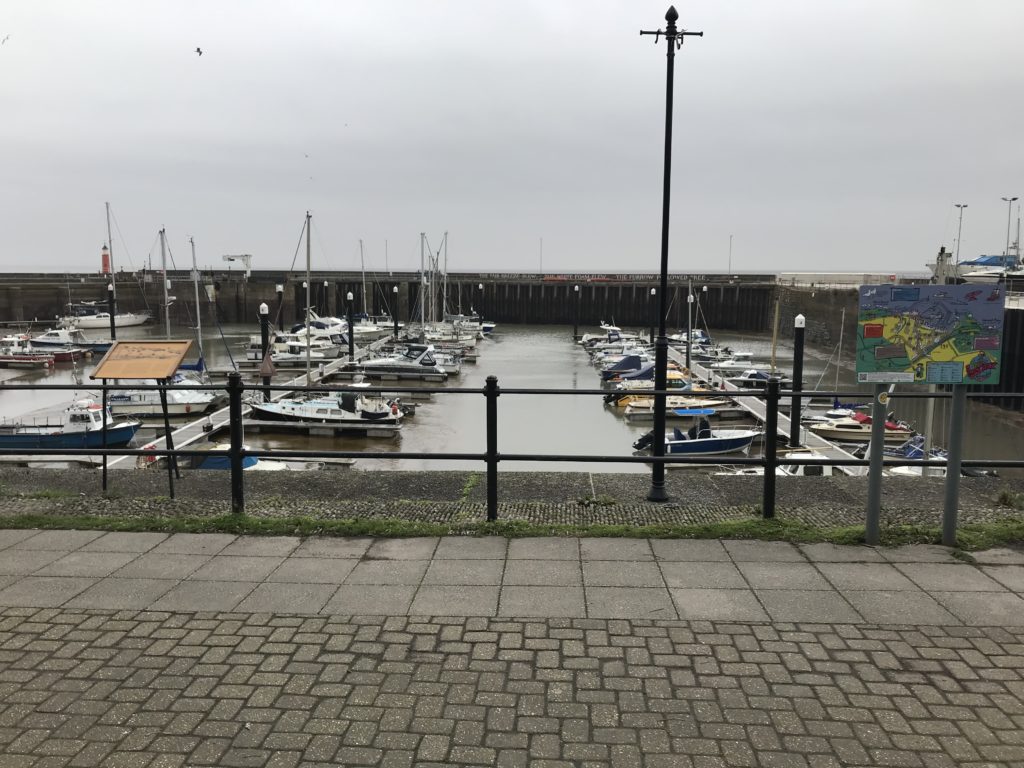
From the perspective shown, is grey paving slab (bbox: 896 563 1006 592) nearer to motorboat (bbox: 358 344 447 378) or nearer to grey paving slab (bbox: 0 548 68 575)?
grey paving slab (bbox: 0 548 68 575)

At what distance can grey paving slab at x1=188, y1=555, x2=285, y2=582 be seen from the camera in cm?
461

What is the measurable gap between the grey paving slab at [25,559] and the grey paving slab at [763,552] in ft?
15.0

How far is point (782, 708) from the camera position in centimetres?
318

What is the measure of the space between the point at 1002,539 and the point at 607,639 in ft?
11.1

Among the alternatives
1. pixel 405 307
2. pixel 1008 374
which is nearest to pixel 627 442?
pixel 1008 374

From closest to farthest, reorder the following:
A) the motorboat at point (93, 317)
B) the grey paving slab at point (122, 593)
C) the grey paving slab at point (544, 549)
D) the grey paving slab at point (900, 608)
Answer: the grey paving slab at point (900, 608), the grey paving slab at point (122, 593), the grey paving slab at point (544, 549), the motorboat at point (93, 317)

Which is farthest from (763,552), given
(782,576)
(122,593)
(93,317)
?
(93,317)

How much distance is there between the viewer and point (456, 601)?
13.9ft

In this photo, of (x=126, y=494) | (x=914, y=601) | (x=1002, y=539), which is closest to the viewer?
(x=914, y=601)

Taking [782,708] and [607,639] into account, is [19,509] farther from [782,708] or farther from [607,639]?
[782,708]

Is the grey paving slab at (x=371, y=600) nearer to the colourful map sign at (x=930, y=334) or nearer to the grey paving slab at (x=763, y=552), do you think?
the grey paving slab at (x=763, y=552)

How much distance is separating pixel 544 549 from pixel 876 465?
234 centimetres

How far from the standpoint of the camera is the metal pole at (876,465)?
16.3ft

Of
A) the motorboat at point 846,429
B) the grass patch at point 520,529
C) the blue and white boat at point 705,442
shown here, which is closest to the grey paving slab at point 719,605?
the grass patch at point 520,529
